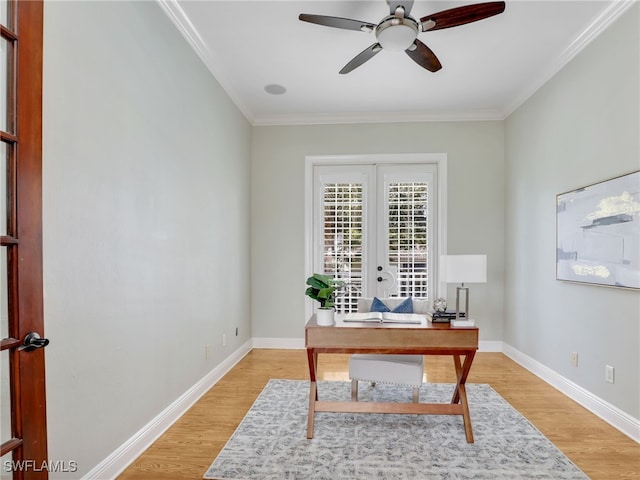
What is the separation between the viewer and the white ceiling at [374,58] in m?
2.76

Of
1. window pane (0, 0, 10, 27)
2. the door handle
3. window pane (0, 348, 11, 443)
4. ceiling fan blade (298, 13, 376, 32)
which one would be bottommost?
window pane (0, 348, 11, 443)

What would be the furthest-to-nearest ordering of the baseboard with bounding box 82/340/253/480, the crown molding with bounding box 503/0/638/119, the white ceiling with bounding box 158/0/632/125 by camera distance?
the white ceiling with bounding box 158/0/632/125, the crown molding with bounding box 503/0/638/119, the baseboard with bounding box 82/340/253/480

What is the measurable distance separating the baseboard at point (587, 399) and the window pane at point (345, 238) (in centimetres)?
206

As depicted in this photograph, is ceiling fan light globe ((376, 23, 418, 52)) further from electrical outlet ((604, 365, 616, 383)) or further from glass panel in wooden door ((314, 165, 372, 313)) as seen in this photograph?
electrical outlet ((604, 365, 616, 383))

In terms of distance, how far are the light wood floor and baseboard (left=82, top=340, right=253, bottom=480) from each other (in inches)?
1.7

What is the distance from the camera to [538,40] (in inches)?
124

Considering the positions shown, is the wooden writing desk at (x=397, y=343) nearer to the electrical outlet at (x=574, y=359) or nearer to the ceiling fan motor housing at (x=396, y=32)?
the electrical outlet at (x=574, y=359)

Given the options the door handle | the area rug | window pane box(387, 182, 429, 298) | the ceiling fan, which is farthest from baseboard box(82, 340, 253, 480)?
the ceiling fan

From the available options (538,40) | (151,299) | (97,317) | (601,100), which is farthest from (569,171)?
(97,317)

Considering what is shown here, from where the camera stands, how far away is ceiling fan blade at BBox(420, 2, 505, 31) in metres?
2.23

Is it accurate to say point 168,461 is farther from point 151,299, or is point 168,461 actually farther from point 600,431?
point 600,431

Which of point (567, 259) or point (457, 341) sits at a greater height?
point (567, 259)

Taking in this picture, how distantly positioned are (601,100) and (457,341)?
2158mm

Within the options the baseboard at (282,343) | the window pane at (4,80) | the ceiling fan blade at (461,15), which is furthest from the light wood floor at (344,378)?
the ceiling fan blade at (461,15)
